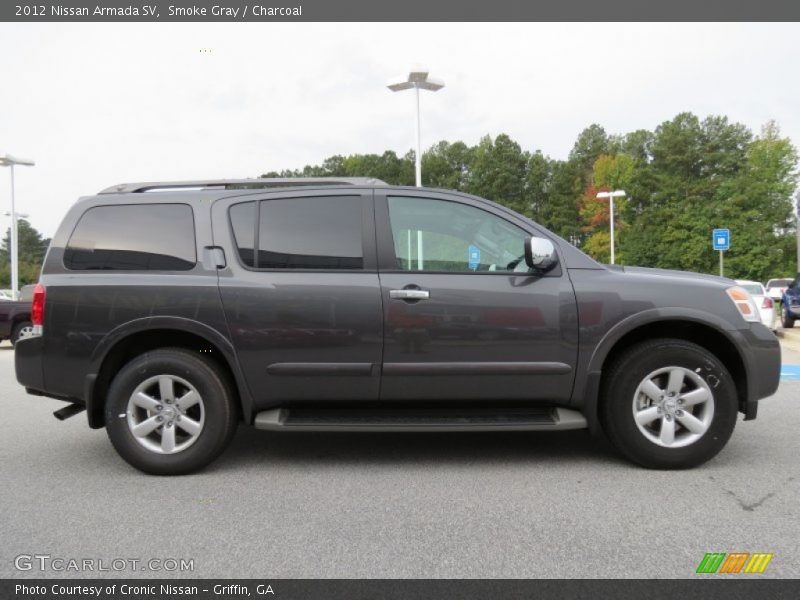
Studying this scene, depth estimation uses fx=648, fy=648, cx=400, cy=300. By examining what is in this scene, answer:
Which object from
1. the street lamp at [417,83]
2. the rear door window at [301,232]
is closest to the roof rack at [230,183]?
the rear door window at [301,232]

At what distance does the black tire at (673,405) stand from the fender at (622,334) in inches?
5.2

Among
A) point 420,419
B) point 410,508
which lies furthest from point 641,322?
point 410,508

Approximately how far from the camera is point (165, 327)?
13.7ft

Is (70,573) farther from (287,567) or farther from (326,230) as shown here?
(326,230)

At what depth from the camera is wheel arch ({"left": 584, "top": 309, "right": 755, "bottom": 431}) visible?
4.14m

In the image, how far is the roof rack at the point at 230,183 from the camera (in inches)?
180

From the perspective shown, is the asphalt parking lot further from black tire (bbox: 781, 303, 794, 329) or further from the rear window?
→ black tire (bbox: 781, 303, 794, 329)

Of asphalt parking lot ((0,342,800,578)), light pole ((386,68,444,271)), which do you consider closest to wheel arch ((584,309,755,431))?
asphalt parking lot ((0,342,800,578))

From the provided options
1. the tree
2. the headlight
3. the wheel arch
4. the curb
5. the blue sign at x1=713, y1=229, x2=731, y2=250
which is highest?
the tree

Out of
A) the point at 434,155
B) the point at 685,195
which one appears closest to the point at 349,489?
the point at 685,195

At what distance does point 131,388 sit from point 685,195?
57094 mm
